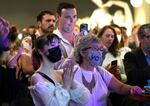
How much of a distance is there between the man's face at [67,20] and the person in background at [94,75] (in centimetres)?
62

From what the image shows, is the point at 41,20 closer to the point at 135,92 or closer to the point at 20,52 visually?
the point at 20,52

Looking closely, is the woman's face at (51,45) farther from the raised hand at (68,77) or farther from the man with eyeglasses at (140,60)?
the man with eyeglasses at (140,60)

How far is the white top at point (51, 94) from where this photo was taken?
217 cm

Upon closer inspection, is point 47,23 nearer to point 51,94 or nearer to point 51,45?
point 51,45

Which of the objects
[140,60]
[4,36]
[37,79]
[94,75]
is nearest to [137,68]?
[140,60]

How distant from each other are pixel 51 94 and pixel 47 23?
1.58m

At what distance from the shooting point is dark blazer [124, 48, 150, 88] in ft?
9.15

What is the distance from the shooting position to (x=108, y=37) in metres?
3.73

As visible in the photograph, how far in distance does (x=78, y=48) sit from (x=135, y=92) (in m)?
0.49

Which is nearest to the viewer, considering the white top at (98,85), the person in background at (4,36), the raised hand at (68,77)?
the person in background at (4,36)

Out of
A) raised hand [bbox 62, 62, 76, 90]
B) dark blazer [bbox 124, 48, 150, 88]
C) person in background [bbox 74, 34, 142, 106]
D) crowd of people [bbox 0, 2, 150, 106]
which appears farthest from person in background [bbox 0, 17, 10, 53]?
dark blazer [bbox 124, 48, 150, 88]

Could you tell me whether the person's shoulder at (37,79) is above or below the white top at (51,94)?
above

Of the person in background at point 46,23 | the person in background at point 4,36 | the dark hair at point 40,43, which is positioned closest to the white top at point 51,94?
the dark hair at point 40,43

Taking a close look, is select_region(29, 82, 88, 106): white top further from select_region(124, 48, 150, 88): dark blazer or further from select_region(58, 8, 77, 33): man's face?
select_region(58, 8, 77, 33): man's face
